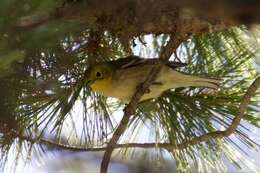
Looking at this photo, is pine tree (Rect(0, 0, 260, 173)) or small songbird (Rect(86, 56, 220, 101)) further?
small songbird (Rect(86, 56, 220, 101))

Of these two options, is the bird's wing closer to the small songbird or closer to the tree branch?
the small songbird

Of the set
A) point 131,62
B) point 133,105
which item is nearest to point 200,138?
point 133,105

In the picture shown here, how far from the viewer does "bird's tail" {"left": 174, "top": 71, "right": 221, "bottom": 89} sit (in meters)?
1.98

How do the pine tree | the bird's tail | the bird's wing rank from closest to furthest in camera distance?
the pine tree
the bird's tail
the bird's wing

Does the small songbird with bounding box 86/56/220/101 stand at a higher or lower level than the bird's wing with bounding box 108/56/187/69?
lower

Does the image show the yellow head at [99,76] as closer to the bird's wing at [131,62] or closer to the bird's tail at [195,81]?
the bird's wing at [131,62]

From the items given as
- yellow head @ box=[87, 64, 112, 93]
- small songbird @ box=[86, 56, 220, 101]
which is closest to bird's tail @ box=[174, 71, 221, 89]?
small songbird @ box=[86, 56, 220, 101]

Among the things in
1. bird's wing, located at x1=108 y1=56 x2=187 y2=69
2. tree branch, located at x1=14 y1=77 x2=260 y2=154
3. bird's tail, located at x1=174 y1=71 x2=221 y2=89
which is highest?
bird's wing, located at x1=108 y1=56 x2=187 y2=69

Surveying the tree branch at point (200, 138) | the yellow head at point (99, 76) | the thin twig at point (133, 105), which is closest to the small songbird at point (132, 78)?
the yellow head at point (99, 76)

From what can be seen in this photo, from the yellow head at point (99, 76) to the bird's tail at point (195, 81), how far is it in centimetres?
31

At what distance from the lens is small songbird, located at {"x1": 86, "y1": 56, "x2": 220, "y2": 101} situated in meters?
2.02

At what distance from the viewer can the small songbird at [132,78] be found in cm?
202

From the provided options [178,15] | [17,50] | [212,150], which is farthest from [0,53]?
[212,150]

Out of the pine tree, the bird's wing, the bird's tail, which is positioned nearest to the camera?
the pine tree
